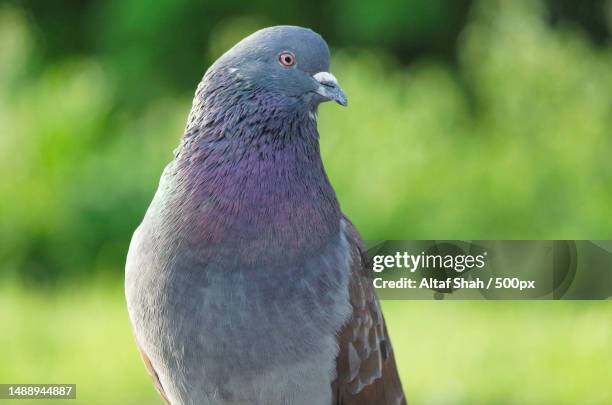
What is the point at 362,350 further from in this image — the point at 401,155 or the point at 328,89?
the point at 401,155

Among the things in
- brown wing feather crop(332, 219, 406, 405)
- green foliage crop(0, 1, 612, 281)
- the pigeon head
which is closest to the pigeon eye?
the pigeon head

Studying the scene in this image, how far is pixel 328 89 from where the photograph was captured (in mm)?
1844

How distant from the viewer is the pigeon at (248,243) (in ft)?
5.92

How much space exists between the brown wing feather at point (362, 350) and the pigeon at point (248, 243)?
2.2 inches

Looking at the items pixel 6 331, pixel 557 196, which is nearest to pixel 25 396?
pixel 6 331

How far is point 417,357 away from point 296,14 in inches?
135

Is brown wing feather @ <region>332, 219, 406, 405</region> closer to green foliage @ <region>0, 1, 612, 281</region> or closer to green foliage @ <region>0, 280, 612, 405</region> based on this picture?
green foliage @ <region>0, 280, 612, 405</region>

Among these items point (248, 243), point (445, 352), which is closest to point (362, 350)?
point (248, 243)

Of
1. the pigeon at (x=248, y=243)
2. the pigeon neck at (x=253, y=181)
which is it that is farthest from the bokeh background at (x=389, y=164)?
the pigeon neck at (x=253, y=181)

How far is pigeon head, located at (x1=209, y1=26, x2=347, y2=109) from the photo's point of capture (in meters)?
1.81

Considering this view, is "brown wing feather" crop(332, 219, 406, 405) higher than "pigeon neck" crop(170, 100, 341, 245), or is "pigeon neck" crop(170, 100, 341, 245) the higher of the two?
"pigeon neck" crop(170, 100, 341, 245)

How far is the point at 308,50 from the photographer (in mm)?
1844

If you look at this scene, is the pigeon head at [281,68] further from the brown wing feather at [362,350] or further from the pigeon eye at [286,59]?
the brown wing feather at [362,350]

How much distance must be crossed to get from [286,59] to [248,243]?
36 centimetres
